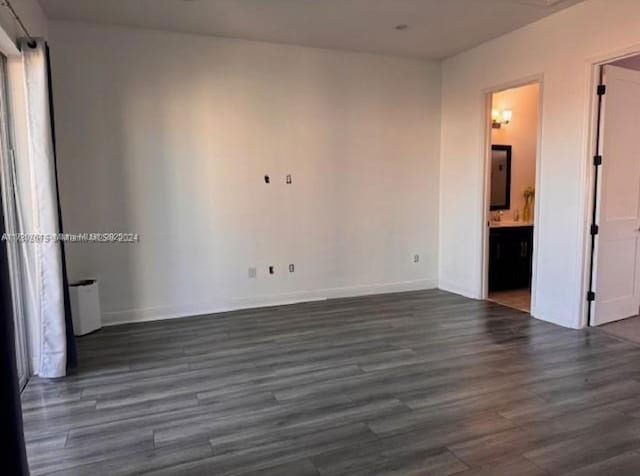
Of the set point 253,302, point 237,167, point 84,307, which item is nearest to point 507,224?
point 253,302

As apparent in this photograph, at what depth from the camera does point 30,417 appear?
2861mm

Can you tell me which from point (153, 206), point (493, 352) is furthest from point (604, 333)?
point (153, 206)

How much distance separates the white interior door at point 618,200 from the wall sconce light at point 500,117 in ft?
6.61

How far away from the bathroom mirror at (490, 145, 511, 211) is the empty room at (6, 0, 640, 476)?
4cm

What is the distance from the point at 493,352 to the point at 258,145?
321 cm

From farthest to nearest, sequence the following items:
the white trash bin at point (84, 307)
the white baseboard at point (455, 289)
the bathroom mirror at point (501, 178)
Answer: the bathroom mirror at point (501, 178)
the white baseboard at point (455, 289)
the white trash bin at point (84, 307)

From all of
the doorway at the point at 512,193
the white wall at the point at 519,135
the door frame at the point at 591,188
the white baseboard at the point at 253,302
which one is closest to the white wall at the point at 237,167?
the white baseboard at the point at 253,302

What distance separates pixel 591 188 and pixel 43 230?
462cm

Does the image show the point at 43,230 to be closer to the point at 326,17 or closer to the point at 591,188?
the point at 326,17

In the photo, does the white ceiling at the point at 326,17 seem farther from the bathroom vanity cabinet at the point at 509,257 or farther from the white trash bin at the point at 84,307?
the white trash bin at the point at 84,307

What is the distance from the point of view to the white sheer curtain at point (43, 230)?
11.0ft

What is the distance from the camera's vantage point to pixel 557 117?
4523 millimetres

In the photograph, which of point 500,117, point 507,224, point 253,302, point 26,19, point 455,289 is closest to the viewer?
point 26,19

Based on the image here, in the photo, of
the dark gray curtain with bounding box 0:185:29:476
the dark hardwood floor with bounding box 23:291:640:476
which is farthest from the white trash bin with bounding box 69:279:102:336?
the dark gray curtain with bounding box 0:185:29:476
